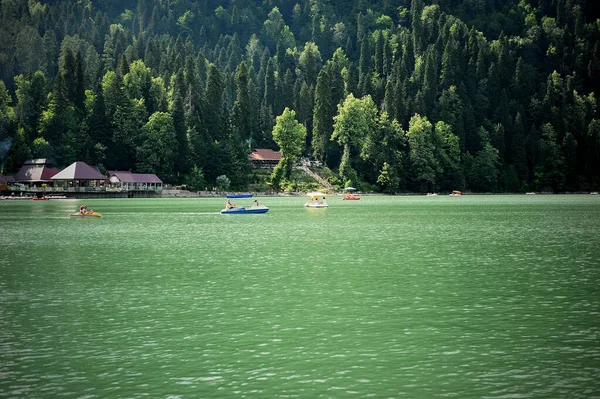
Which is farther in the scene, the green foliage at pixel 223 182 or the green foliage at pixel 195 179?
the green foliage at pixel 223 182

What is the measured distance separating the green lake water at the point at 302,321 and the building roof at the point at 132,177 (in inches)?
4700

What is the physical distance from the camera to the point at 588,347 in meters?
18.8

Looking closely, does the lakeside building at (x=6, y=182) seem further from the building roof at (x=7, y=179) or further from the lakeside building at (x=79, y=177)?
the lakeside building at (x=79, y=177)

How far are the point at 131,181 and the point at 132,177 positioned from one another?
39.4 inches

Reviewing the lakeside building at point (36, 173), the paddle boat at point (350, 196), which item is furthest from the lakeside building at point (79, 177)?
the paddle boat at point (350, 196)

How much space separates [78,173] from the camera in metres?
157

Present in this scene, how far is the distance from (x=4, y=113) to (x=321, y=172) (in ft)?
279

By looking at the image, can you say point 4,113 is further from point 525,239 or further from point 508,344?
point 508,344

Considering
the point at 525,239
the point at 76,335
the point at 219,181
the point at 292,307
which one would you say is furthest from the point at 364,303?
the point at 219,181

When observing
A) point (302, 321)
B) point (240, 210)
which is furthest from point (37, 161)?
point (302, 321)

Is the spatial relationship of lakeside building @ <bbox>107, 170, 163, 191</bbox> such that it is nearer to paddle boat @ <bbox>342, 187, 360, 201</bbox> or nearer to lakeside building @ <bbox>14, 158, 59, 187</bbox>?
lakeside building @ <bbox>14, 158, 59, 187</bbox>

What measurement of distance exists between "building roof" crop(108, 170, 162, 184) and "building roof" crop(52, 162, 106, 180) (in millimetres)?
3508

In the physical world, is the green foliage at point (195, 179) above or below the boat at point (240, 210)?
above

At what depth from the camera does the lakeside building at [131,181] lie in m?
163
